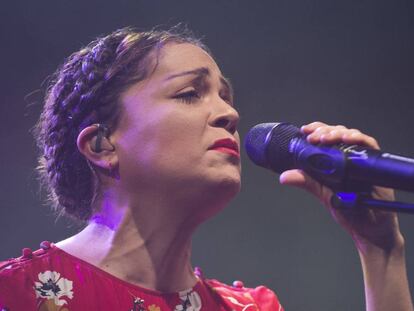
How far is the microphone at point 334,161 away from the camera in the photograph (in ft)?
3.08

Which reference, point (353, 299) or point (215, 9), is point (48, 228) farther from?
point (353, 299)

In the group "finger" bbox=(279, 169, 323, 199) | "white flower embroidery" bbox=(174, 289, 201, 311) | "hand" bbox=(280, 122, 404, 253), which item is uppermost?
"finger" bbox=(279, 169, 323, 199)

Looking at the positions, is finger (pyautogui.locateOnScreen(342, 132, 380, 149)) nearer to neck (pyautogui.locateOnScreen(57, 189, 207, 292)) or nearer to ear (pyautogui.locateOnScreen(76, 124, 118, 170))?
neck (pyautogui.locateOnScreen(57, 189, 207, 292))

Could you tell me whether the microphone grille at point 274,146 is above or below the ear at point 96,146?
above

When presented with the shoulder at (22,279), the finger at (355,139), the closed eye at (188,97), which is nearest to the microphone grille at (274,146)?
the finger at (355,139)

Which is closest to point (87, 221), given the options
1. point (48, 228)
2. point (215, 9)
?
point (48, 228)

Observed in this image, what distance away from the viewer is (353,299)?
2900mm

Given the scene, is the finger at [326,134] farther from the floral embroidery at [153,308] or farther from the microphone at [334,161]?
the floral embroidery at [153,308]

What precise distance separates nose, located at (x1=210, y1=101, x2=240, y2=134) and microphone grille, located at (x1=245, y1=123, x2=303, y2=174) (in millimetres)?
197

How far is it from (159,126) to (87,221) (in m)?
0.46

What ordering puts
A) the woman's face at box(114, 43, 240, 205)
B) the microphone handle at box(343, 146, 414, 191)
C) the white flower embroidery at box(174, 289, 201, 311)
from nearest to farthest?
1. the microphone handle at box(343, 146, 414, 191)
2. the woman's face at box(114, 43, 240, 205)
3. the white flower embroidery at box(174, 289, 201, 311)

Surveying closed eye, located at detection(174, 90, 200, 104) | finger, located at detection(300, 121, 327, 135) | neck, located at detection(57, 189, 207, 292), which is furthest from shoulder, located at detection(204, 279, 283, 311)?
finger, located at detection(300, 121, 327, 135)

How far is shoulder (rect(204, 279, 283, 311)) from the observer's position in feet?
5.77

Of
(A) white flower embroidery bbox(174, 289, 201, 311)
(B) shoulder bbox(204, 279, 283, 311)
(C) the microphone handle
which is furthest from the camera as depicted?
(B) shoulder bbox(204, 279, 283, 311)
